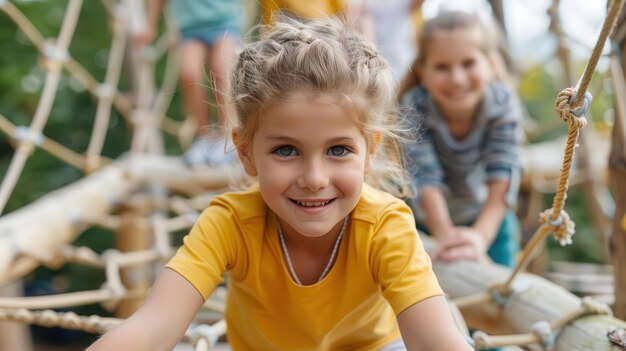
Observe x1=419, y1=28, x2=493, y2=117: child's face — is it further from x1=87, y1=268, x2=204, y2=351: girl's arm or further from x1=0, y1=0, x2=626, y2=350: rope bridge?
x1=87, y1=268, x2=204, y2=351: girl's arm

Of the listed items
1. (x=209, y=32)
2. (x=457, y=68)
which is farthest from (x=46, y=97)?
(x=457, y=68)

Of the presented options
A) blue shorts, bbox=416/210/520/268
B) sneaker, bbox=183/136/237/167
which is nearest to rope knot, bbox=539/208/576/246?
blue shorts, bbox=416/210/520/268

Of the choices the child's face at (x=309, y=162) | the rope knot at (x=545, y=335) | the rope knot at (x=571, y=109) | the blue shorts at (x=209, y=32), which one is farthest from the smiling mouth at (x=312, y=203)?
the blue shorts at (x=209, y=32)

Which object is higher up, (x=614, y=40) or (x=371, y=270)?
(x=614, y=40)

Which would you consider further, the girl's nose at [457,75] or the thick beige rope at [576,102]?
the girl's nose at [457,75]

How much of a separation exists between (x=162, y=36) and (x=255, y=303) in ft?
10.4

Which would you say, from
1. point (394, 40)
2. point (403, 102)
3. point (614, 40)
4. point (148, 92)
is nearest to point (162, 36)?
point (148, 92)

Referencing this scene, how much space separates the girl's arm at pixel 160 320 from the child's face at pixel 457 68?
0.92 m

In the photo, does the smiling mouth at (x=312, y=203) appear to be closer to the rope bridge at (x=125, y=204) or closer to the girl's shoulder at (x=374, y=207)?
the girl's shoulder at (x=374, y=207)

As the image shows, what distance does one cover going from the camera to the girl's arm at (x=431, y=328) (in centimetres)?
80

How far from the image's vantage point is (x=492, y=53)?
1.69m

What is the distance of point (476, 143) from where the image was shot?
171cm

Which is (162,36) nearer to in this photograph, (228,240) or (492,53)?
(492,53)

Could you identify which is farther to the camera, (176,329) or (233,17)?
(233,17)
